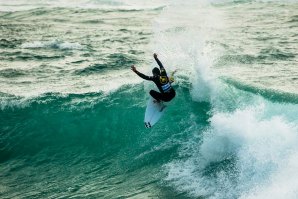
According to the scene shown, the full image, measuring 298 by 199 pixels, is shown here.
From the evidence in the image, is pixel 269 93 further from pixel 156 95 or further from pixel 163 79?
pixel 163 79

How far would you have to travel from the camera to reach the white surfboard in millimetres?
12242

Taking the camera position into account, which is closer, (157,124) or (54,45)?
(157,124)

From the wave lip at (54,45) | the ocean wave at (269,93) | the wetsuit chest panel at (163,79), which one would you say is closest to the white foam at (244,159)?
the ocean wave at (269,93)

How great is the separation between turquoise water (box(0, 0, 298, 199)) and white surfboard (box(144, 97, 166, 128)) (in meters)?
1.09

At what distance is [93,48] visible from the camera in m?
22.3

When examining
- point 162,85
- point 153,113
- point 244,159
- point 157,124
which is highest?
point 162,85

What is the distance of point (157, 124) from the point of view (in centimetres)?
1394

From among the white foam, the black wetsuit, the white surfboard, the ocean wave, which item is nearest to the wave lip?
the ocean wave

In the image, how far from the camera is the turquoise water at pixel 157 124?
36.2 ft

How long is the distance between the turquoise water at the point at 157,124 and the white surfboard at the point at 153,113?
1089mm

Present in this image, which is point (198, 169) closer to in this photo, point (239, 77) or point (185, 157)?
point (185, 157)

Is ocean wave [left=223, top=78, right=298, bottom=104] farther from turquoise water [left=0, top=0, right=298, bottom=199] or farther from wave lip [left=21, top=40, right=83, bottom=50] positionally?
wave lip [left=21, top=40, right=83, bottom=50]

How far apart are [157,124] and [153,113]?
157 centimetres

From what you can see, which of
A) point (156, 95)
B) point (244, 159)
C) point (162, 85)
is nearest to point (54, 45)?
point (156, 95)
